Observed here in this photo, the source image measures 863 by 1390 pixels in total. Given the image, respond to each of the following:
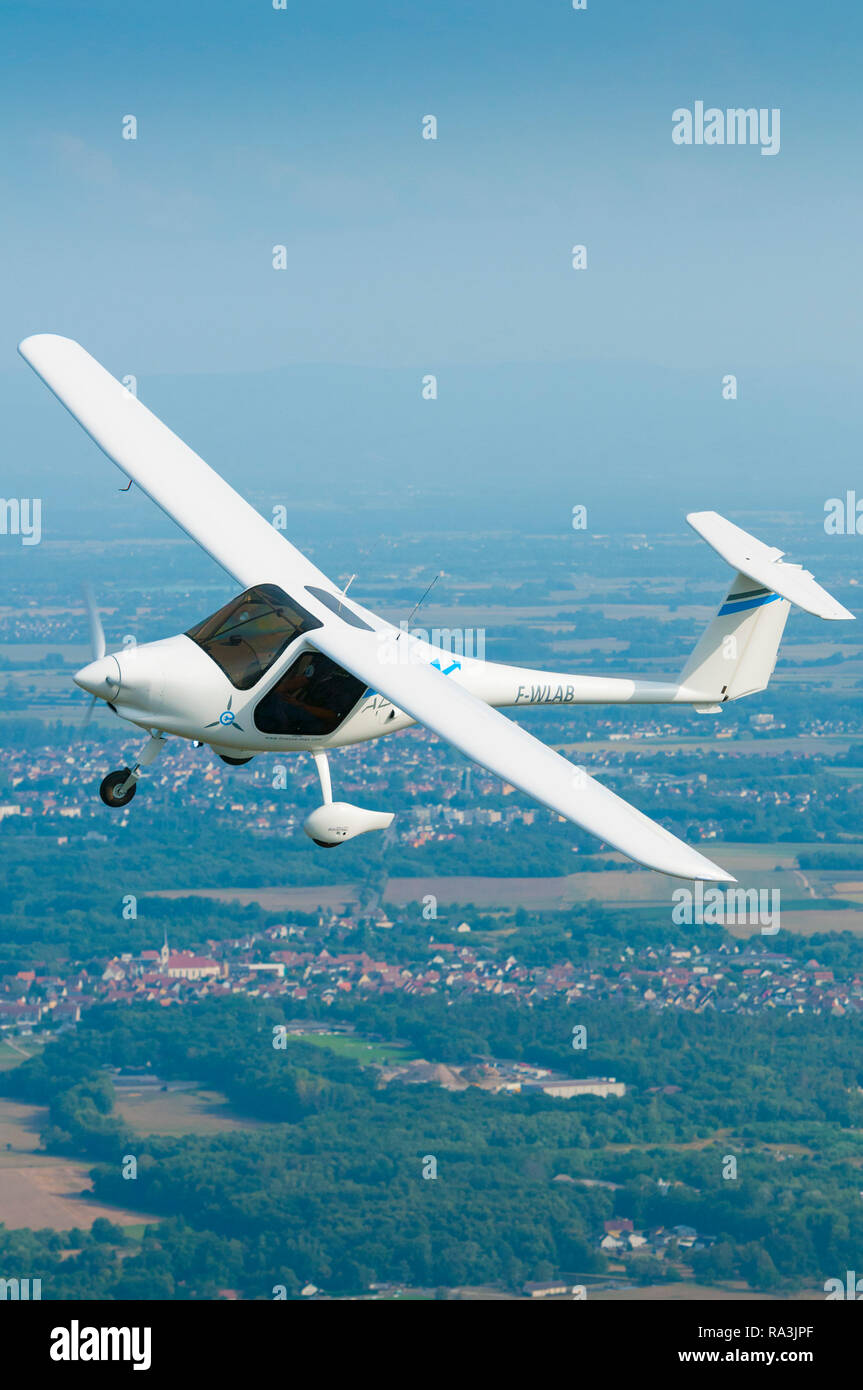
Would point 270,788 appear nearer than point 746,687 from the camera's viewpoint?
No

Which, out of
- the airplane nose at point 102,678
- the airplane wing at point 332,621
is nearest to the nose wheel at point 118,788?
the airplane nose at point 102,678

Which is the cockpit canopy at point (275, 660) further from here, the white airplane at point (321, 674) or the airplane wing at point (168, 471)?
A: the airplane wing at point (168, 471)

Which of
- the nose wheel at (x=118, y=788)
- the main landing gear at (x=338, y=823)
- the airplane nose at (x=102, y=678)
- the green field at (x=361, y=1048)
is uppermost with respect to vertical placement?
the green field at (x=361, y=1048)

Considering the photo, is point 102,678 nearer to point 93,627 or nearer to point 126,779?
point 93,627

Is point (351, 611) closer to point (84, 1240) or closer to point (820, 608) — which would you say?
point (820, 608)

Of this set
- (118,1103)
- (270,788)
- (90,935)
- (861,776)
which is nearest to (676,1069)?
(118,1103)
